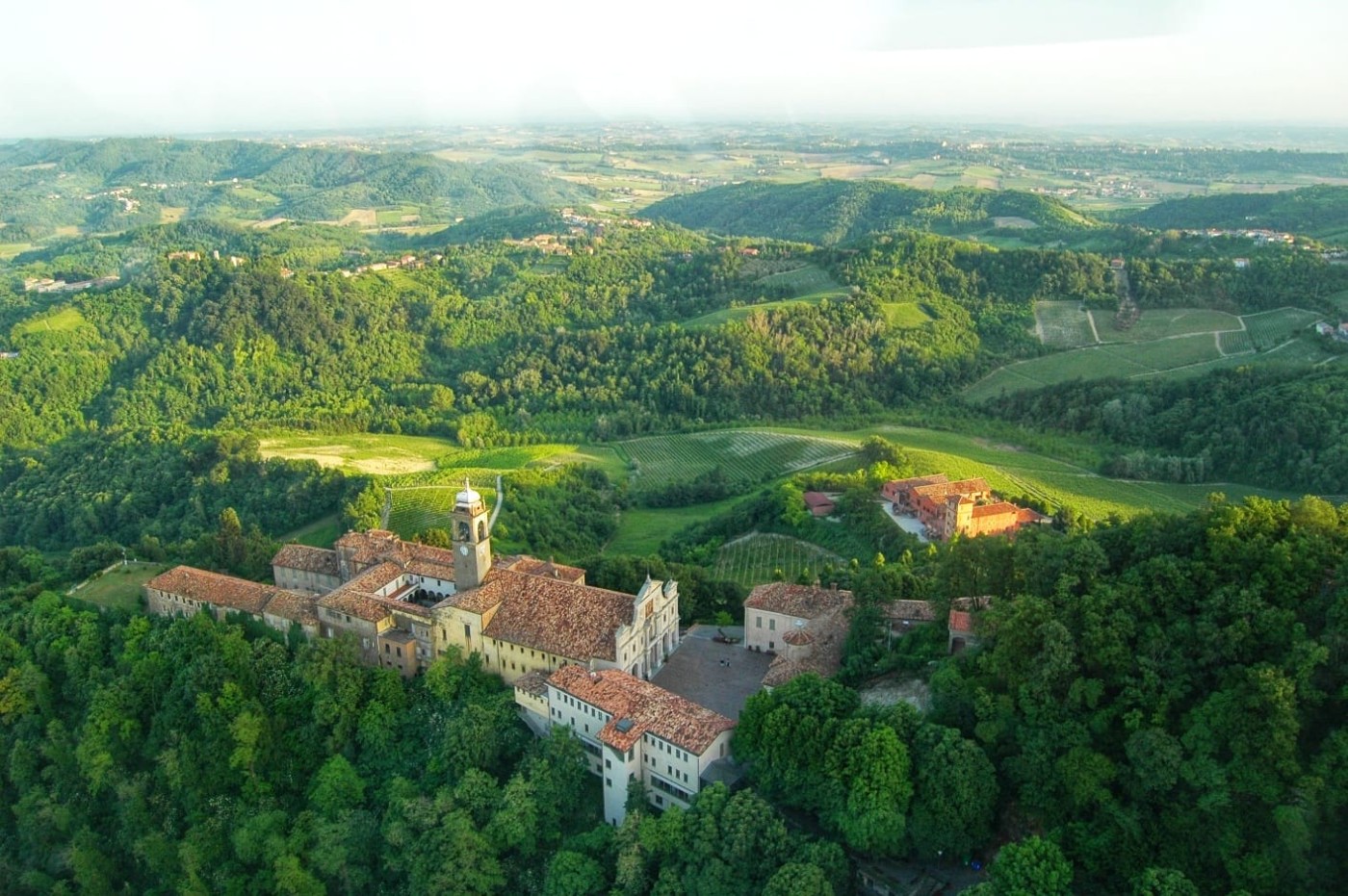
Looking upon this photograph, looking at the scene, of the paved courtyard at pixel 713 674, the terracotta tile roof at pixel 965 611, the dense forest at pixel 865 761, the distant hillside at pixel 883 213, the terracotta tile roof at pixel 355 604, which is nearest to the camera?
the dense forest at pixel 865 761

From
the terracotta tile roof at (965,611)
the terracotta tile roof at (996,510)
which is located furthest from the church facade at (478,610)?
the terracotta tile roof at (996,510)

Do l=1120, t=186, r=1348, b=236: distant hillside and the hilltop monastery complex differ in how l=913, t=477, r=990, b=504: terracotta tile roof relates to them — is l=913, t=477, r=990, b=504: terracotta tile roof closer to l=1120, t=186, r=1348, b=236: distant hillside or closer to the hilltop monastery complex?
the hilltop monastery complex

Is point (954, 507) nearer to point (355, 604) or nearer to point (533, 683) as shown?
point (533, 683)

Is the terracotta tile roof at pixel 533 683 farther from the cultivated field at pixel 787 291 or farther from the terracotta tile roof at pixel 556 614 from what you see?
the cultivated field at pixel 787 291

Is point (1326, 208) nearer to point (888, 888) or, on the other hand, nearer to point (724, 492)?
point (724, 492)

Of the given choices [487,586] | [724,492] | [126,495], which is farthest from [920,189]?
[487,586]

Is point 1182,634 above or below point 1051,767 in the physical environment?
above
